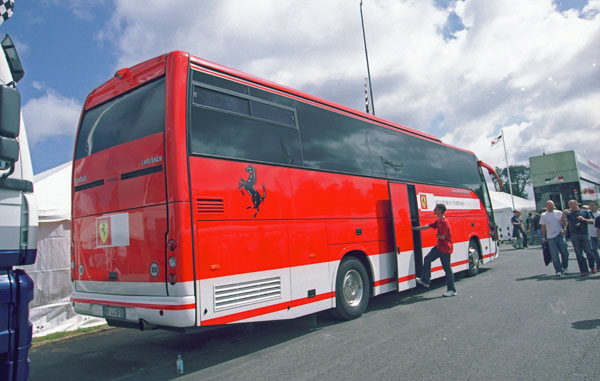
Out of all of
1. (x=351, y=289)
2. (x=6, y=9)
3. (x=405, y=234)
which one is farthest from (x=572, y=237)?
(x=6, y=9)

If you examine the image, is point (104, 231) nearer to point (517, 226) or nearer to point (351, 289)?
point (351, 289)

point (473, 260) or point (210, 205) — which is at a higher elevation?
point (210, 205)

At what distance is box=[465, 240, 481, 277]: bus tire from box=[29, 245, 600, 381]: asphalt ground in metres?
3.08

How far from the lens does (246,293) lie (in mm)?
5004

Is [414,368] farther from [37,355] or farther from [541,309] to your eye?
[37,355]

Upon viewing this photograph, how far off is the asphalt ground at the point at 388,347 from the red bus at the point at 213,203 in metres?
0.60

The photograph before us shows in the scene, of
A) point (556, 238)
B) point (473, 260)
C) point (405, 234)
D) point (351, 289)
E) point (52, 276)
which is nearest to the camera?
point (351, 289)

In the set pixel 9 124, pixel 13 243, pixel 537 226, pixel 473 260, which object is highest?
pixel 9 124

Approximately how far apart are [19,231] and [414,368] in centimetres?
387

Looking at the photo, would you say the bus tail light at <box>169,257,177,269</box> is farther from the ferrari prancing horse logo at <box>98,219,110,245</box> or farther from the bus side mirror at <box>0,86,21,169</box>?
the bus side mirror at <box>0,86,21,169</box>

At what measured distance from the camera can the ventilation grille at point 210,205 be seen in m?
4.64

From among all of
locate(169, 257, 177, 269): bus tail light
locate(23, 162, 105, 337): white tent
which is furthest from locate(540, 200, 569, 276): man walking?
locate(23, 162, 105, 337): white tent

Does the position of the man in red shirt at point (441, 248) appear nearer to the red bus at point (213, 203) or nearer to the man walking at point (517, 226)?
the red bus at point (213, 203)

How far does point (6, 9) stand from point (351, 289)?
605 centimetres
